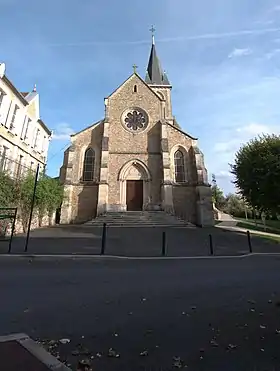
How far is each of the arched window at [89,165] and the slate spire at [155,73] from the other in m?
18.9

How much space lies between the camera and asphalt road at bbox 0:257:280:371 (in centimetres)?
309

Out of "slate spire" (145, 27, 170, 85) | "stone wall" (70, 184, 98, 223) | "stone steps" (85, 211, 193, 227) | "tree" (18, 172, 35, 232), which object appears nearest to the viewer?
"tree" (18, 172, 35, 232)

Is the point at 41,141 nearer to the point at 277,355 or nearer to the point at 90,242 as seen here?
the point at 90,242

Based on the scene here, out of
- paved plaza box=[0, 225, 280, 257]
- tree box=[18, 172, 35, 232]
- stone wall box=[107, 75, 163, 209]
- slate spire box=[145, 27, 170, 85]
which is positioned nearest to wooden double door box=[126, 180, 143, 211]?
stone wall box=[107, 75, 163, 209]

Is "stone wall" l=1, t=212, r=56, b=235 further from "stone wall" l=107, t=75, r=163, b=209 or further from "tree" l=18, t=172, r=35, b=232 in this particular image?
"stone wall" l=107, t=75, r=163, b=209

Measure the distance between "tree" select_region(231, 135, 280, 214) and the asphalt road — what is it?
43.8ft

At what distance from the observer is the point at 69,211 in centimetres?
2775

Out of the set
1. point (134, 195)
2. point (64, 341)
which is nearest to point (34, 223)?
point (134, 195)

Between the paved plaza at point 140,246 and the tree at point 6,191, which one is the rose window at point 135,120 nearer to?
the paved plaza at point 140,246

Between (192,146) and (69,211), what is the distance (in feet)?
49.1

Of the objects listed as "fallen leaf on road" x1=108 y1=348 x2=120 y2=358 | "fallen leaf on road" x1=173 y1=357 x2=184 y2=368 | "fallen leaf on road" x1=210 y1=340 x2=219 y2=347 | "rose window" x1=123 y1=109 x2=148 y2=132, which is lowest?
"fallen leaf on road" x1=173 y1=357 x2=184 y2=368

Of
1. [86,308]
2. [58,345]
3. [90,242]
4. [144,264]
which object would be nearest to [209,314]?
[86,308]

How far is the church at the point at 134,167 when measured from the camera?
27812mm

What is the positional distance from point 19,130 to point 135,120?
44.8 feet
